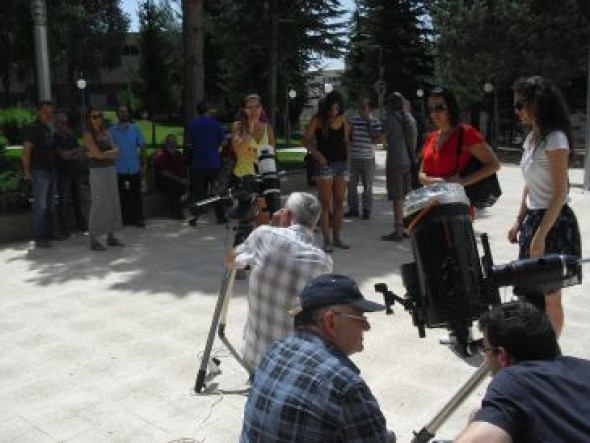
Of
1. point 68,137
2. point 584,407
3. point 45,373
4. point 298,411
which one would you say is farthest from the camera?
point 68,137

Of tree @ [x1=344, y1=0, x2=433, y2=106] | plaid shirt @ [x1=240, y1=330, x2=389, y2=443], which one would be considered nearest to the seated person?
plaid shirt @ [x1=240, y1=330, x2=389, y2=443]

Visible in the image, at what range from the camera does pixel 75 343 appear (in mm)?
5250

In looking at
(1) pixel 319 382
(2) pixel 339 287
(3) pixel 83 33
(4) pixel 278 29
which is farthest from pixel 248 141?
(3) pixel 83 33

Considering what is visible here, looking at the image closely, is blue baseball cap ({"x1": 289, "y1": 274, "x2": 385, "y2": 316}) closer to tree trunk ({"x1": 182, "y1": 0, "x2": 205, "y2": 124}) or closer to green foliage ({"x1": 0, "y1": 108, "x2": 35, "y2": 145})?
tree trunk ({"x1": 182, "y1": 0, "x2": 205, "y2": 124})

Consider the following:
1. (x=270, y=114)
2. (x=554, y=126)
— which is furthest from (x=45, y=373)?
(x=270, y=114)

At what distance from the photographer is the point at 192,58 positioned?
12.2 meters

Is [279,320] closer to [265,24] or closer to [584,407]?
[584,407]

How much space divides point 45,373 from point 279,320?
197 centimetres

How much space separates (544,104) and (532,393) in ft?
7.10

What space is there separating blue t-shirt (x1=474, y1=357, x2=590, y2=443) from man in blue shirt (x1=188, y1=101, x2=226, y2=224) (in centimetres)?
827

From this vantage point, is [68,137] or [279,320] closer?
[279,320]

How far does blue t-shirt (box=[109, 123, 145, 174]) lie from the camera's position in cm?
924

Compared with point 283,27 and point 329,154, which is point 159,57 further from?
point 329,154

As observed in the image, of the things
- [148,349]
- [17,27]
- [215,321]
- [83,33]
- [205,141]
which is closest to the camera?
[215,321]
